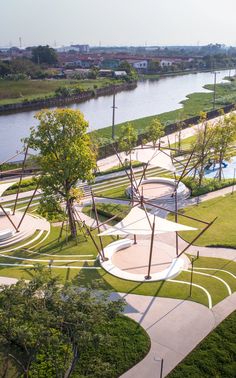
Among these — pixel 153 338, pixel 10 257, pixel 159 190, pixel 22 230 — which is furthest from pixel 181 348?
pixel 159 190

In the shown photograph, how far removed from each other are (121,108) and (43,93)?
82.9ft

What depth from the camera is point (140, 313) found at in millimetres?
26078

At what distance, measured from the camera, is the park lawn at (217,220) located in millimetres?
36094

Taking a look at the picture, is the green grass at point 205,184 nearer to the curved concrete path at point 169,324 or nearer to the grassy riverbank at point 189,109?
the curved concrete path at point 169,324

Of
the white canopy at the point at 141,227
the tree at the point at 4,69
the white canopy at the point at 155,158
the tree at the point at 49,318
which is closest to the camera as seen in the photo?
the tree at the point at 49,318

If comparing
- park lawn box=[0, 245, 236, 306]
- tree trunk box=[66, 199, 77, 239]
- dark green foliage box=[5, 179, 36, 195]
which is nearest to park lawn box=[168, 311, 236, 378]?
park lawn box=[0, 245, 236, 306]

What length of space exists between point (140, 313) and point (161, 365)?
5.06 m

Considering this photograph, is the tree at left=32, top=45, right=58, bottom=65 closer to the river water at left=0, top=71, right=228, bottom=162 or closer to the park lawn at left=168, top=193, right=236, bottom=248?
the river water at left=0, top=71, right=228, bottom=162

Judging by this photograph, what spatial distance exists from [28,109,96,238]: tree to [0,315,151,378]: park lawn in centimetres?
1377

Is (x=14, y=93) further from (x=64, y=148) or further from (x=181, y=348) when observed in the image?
(x=181, y=348)

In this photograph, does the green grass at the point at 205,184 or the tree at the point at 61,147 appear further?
the green grass at the point at 205,184

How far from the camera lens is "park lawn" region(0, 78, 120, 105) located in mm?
117188

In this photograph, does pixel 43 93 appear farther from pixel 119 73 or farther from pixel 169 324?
pixel 169 324

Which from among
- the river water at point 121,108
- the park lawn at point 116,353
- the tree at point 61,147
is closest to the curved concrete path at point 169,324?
the park lawn at point 116,353
